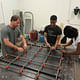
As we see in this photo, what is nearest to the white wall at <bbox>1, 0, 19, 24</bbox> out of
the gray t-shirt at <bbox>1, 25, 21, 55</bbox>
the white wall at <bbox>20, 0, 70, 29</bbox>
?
the white wall at <bbox>20, 0, 70, 29</bbox>

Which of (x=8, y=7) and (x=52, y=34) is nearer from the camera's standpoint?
(x=52, y=34)

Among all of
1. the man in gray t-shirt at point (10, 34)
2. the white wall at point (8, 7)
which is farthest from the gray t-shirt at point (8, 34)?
the white wall at point (8, 7)

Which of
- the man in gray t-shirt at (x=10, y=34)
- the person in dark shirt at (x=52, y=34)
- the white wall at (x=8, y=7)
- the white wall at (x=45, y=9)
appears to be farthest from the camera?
the white wall at (x=45, y=9)

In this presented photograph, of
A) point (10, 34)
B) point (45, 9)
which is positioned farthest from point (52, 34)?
point (45, 9)

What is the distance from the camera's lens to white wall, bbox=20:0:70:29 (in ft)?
12.0

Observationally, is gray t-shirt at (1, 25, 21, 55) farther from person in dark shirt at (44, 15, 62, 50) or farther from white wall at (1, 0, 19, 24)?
white wall at (1, 0, 19, 24)

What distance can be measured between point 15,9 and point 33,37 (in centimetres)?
150

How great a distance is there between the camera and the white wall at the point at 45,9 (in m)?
3.65

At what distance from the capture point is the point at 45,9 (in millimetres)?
3943

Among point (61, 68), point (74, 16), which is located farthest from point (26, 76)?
point (74, 16)

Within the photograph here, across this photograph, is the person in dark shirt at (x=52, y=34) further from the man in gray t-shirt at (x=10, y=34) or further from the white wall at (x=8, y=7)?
the white wall at (x=8, y=7)

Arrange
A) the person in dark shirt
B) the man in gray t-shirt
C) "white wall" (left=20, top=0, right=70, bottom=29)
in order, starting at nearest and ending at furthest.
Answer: the man in gray t-shirt
the person in dark shirt
"white wall" (left=20, top=0, right=70, bottom=29)

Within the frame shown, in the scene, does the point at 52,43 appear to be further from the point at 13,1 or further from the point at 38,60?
the point at 13,1

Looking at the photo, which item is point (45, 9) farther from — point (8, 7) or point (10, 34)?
point (10, 34)
